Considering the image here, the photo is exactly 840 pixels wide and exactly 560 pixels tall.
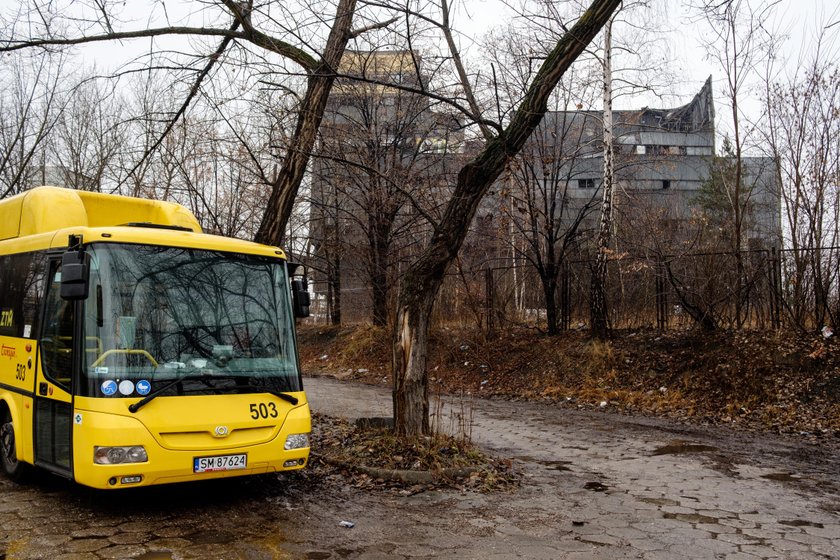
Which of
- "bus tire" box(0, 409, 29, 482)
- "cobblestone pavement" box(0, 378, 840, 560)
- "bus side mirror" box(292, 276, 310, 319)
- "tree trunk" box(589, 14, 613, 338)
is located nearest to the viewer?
"cobblestone pavement" box(0, 378, 840, 560)

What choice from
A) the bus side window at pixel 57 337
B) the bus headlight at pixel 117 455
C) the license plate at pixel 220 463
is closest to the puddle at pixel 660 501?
the license plate at pixel 220 463

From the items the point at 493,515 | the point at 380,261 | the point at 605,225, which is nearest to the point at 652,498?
the point at 493,515

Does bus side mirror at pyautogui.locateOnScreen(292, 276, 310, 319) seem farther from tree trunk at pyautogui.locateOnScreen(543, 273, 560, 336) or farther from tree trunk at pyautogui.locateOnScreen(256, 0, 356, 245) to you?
tree trunk at pyautogui.locateOnScreen(543, 273, 560, 336)

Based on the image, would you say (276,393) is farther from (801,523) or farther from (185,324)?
(801,523)

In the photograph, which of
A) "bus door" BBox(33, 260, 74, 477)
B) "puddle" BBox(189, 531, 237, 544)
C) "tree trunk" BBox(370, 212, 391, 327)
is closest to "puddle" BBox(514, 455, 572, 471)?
"puddle" BBox(189, 531, 237, 544)

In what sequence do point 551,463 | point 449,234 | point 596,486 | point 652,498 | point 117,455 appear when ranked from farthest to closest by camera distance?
point 551,463, point 449,234, point 596,486, point 652,498, point 117,455

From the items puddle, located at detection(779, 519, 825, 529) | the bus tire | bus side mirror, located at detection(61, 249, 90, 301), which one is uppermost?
bus side mirror, located at detection(61, 249, 90, 301)

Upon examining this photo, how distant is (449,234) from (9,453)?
5.66m

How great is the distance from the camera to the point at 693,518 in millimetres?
6664

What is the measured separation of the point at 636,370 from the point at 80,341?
12190 mm

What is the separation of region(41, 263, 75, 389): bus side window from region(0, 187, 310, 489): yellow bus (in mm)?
21

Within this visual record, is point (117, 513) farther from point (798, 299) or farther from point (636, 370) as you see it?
point (798, 299)

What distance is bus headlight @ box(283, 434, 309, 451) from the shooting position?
695 centimetres

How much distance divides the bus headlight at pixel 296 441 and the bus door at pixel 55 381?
1.94 meters
